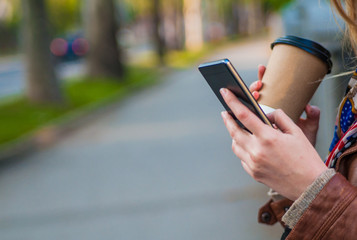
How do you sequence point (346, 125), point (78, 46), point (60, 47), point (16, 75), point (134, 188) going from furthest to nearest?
1. point (78, 46)
2. point (60, 47)
3. point (16, 75)
4. point (134, 188)
5. point (346, 125)

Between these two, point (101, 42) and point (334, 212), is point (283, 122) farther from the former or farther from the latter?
point (101, 42)

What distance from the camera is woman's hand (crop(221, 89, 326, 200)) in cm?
131

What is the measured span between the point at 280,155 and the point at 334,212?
0.17 metres

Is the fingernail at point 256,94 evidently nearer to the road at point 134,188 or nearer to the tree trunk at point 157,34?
the road at point 134,188

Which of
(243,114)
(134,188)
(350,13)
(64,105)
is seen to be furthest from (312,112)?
(64,105)

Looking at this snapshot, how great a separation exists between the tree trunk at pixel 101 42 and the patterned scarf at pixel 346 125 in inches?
704

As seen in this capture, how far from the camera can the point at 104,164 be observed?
8000 mm

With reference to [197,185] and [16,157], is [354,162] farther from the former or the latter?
[16,157]

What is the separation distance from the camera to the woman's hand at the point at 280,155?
131 cm

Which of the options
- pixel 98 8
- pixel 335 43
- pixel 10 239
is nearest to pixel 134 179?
pixel 10 239

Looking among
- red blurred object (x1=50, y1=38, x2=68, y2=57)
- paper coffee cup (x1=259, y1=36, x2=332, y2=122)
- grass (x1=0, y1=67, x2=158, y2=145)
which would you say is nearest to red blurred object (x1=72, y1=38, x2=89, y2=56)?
red blurred object (x1=50, y1=38, x2=68, y2=57)

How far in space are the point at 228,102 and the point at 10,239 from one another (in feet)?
14.5

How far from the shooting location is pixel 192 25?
40.8 metres

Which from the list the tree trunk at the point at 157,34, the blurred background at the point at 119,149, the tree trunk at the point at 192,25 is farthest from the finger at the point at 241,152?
the tree trunk at the point at 192,25
